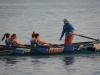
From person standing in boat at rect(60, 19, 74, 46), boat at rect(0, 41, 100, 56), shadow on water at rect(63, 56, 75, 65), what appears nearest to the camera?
shadow on water at rect(63, 56, 75, 65)

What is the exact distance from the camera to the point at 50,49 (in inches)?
1251

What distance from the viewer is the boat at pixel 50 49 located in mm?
31609

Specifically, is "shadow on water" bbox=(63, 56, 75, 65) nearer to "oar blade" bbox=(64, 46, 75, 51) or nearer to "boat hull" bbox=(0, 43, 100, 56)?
"boat hull" bbox=(0, 43, 100, 56)

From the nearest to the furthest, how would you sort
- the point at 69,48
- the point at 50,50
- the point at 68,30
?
the point at 69,48 < the point at 50,50 < the point at 68,30

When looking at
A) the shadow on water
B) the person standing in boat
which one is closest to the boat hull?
the shadow on water

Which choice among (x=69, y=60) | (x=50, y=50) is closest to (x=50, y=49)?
(x=50, y=50)

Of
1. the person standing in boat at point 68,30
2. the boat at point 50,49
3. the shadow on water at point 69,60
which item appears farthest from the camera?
the person standing in boat at point 68,30

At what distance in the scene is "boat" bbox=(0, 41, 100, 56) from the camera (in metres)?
31.6

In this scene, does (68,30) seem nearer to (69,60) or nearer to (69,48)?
(69,48)

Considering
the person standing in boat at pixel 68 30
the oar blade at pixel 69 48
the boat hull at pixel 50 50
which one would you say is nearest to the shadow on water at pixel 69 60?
the boat hull at pixel 50 50

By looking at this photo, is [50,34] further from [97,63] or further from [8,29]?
[97,63]

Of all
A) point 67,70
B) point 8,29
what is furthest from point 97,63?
point 8,29

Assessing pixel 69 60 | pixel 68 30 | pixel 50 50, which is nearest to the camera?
pixel 69 60

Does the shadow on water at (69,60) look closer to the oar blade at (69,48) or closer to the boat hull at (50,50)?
the boat hull at (50,50)
